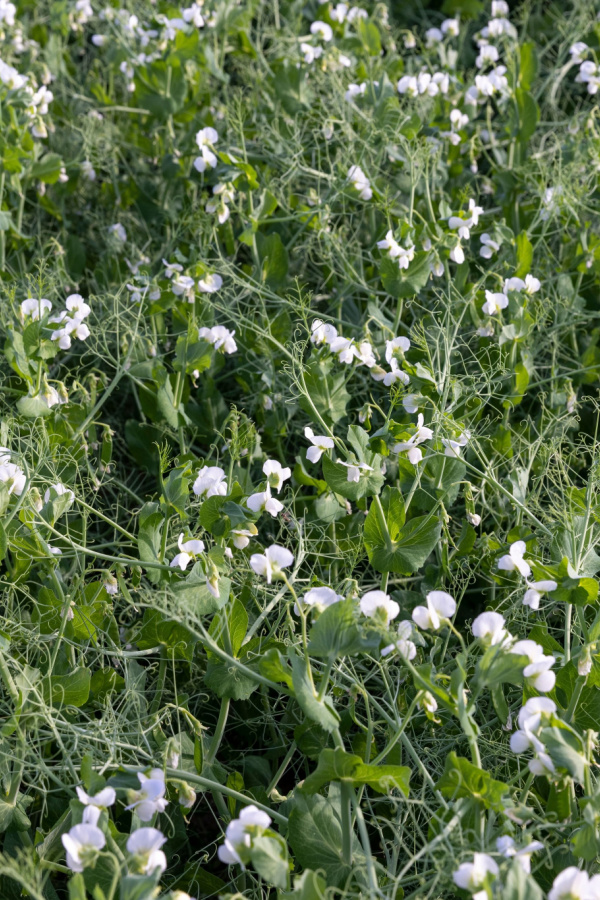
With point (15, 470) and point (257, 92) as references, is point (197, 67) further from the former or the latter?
point (15, 470)

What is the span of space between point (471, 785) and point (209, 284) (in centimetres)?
116

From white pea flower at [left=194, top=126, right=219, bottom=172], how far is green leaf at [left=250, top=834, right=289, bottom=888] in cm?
152

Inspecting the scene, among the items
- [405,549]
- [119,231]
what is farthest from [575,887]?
[119,231]

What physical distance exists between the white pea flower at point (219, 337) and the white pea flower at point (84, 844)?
980 millimetres

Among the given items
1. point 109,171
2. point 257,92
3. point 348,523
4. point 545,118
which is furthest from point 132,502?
point 545,118

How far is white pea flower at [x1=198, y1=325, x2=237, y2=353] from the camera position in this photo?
70.1 inches

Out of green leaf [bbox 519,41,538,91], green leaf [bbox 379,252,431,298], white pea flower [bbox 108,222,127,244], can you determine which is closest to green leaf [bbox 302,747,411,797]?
green leaf [bbox 379,252,431,298]

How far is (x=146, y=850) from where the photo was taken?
1.01 m

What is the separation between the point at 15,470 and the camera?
1.35 m

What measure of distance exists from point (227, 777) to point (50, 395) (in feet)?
2.47

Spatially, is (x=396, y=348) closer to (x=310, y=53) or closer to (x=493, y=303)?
(x=493, y=303)

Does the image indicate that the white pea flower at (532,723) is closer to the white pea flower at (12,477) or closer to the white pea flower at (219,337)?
the white pea flower at (12,477)

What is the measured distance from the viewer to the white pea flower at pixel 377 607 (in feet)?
3.68

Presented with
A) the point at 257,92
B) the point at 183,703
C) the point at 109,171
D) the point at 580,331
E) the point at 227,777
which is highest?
the point at 257,92
